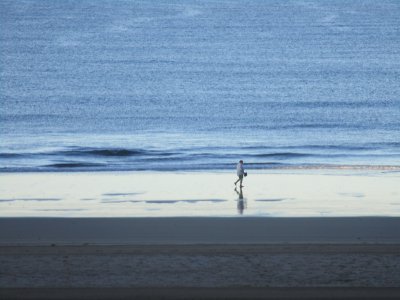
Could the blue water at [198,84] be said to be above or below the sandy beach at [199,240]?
above

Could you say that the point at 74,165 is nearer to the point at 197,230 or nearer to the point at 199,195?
the point at 199,195

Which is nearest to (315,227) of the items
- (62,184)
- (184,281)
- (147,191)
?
(184,281)

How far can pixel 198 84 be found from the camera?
85875 mm

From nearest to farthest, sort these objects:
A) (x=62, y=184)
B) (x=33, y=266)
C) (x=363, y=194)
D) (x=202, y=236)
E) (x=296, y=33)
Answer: (x=33, y=266), (x=202, y=236), (x=363, y=194), (x=62, y=184), (x=296, y=33)

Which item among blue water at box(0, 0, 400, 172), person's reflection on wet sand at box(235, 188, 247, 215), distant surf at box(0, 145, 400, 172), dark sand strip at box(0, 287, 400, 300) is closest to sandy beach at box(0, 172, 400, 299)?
dark sand strip at box(0, 287, 400, 300)

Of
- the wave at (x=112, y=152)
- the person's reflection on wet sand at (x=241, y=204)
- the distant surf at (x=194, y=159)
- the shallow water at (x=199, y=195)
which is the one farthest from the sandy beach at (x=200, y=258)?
the wave at (x=112, y=152)

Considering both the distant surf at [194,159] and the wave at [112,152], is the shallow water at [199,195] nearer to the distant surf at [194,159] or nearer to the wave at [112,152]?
the distant surf at [194,159]

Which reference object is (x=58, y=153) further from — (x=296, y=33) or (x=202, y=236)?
(x=296, y=33)

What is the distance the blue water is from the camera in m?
Result: 46.8

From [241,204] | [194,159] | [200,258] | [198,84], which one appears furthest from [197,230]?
[198,84]

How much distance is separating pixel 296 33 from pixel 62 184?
278 ft

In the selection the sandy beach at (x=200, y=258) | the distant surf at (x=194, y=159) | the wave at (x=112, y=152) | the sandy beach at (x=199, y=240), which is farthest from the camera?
the wave at (x=112, y=152)

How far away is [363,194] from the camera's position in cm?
2623

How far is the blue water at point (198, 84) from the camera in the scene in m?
46.8
